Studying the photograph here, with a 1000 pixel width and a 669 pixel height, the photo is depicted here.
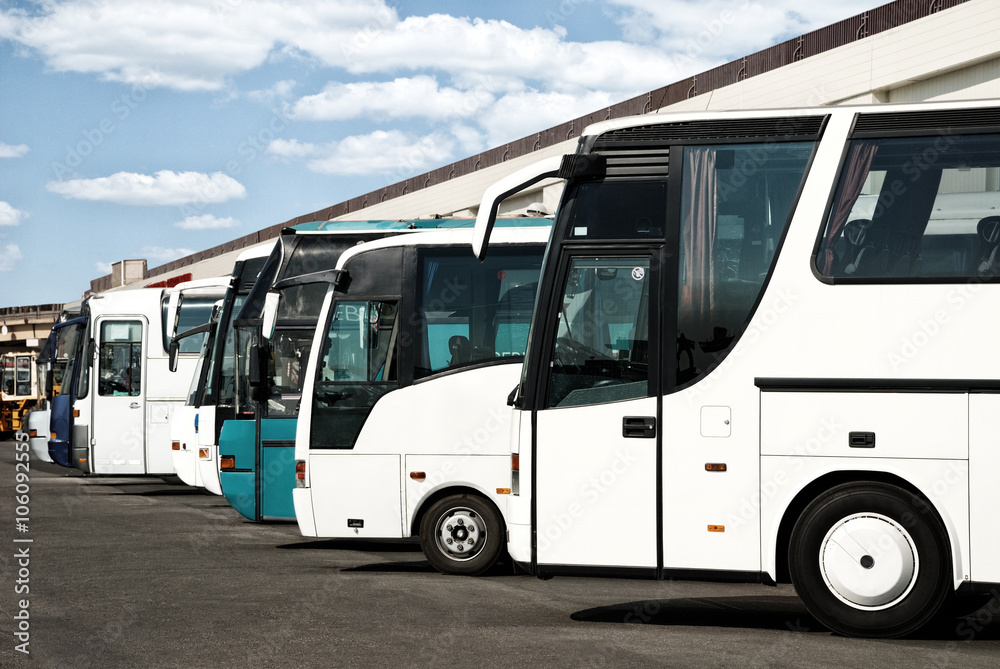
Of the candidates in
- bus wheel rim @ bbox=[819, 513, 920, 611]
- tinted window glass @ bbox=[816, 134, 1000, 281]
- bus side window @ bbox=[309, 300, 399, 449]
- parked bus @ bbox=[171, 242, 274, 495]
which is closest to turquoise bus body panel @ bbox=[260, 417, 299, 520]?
bus side window @ bbox=[309, 300, 399, 449]

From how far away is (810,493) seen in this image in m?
7.54

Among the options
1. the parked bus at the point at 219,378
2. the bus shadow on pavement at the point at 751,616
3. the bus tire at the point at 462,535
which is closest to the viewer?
the bus shadow on pavement at the point at 751,616

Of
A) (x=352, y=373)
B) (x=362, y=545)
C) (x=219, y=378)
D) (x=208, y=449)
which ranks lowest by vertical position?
(x=362, y=545)

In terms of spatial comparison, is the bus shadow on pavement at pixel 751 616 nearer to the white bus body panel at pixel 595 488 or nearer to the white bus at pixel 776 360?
the white bus at pixel 776 360

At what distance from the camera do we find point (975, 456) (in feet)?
23.7

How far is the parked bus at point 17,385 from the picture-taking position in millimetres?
40375

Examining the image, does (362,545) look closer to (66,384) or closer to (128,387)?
(128,387)

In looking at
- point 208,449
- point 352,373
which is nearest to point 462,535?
point 352,373

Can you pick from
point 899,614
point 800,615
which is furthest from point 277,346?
point 899,614

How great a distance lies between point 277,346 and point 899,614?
24.9 feet

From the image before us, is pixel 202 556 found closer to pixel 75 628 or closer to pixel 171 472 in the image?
pixel 75 628

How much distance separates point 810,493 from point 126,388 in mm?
15719

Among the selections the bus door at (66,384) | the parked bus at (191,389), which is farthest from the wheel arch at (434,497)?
the bus door at (66,384)

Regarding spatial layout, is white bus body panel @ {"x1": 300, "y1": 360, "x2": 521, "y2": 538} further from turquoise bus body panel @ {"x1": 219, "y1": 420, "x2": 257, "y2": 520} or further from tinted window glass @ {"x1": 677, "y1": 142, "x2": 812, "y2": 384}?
tinted window glass @ {"x1": 677, "y1": 142, "x2": 812, "y2": 384}
